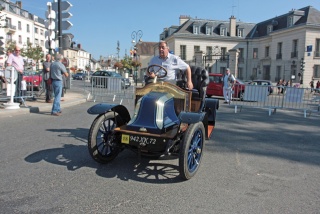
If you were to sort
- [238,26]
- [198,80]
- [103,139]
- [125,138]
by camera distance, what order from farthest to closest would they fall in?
[238,26]
[198,80]
[103,139]
[125,138]

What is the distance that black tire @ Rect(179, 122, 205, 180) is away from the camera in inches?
146

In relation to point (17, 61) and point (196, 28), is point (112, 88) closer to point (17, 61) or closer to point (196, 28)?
point (17, 61)

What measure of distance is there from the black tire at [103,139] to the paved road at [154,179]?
0.53 feet

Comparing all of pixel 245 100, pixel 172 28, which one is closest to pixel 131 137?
pixel 245 100

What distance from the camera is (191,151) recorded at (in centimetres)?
402

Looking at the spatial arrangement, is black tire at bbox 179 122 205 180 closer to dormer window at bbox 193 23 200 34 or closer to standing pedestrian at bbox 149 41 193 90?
standing pedestrian at bbox 149 41 193 90

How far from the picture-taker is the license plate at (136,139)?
12.9 ft

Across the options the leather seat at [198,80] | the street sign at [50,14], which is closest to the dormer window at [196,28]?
the street sign at [50,14]

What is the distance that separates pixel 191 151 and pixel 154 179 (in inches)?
24.9

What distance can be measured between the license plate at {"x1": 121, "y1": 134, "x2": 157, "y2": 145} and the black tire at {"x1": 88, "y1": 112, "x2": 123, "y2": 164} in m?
0.34

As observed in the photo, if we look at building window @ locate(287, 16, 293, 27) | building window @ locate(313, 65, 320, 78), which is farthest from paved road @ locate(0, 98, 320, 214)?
building window @ locate(287, 16, 293, 27)

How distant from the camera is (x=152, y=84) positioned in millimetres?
4668

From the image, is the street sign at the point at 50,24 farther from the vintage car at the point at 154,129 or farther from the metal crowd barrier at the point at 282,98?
the vintage car at the point at 154,129

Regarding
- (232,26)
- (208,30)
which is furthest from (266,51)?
(208,30)
